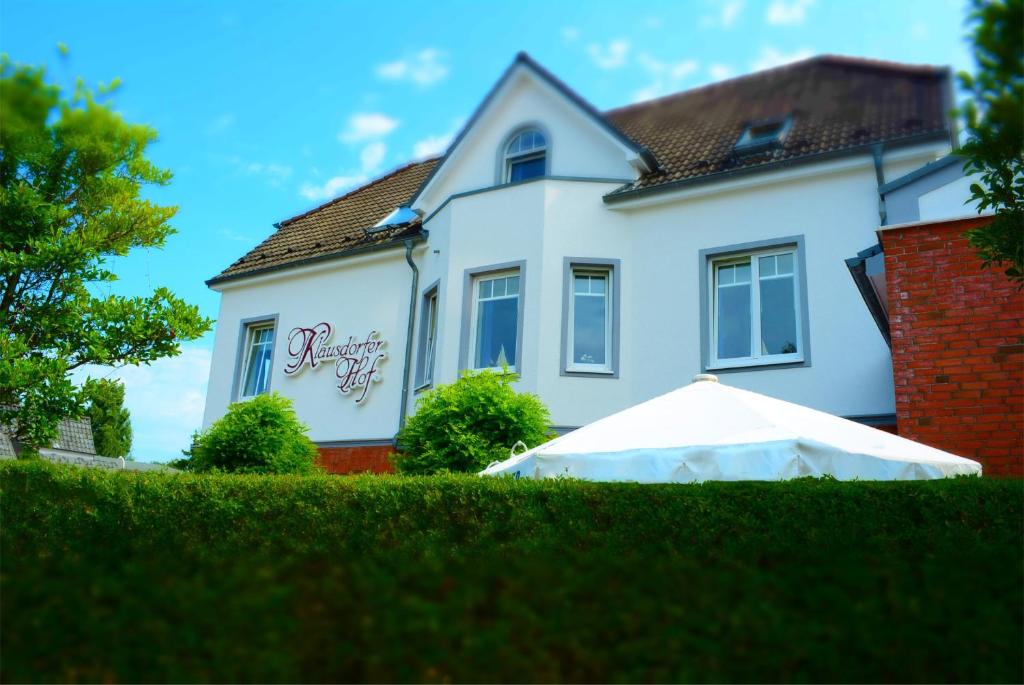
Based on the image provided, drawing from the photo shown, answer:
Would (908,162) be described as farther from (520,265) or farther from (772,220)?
(520,265)

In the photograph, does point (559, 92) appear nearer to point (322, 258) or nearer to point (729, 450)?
point (322, 258)

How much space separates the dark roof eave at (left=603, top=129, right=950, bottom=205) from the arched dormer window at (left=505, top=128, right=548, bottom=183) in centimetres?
175

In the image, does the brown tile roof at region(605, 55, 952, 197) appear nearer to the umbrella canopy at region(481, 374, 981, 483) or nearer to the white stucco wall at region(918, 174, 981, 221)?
the white stucco wall at region(918, 174, 981, 221)

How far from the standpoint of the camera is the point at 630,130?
1778 centimetres

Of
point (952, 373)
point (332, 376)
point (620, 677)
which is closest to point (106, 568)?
point (620, 677)

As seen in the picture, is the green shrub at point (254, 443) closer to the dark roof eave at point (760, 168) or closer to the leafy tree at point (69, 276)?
the leafy tree at point (69, 276)

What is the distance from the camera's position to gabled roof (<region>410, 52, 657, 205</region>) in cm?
1469

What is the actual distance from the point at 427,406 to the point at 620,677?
9.35 m

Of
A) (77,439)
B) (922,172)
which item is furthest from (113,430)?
(922,172)

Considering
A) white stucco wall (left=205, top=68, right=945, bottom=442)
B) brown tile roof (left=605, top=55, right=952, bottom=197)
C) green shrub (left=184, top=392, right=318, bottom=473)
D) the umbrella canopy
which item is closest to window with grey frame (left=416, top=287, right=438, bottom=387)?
white stucco wall (left=205, top=68, right=945, bottom=442)

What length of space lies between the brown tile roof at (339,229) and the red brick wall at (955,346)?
1013 cm

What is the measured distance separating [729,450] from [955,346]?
360 centimetres

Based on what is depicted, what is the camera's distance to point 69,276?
41.2ft

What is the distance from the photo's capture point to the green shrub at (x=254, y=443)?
13047 millimetres
